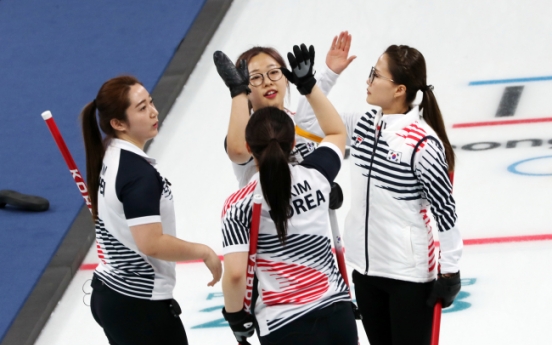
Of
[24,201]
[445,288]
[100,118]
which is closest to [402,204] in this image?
[445,288]

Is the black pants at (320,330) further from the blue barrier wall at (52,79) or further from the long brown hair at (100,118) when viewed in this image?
the blue barrier wall at (52,79)

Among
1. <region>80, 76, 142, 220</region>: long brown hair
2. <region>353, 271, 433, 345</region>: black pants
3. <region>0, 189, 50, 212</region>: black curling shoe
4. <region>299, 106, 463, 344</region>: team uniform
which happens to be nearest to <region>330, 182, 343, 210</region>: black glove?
<region>299, 106, 463, 344</region>: team uniform

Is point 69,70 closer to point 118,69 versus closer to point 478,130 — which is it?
point 118,69

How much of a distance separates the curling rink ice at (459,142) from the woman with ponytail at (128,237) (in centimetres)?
79

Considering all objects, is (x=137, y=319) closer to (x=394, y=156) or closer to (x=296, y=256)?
(x=296, y=256)

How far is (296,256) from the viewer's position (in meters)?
2.28

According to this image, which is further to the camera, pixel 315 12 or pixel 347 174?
pixel 315 12

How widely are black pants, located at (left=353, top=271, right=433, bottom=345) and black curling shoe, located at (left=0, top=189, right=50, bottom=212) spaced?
2505 mm

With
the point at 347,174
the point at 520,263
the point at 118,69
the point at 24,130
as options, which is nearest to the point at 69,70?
the point at 118,69

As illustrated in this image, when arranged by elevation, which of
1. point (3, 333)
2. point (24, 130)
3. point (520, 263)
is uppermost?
point (24, 130)

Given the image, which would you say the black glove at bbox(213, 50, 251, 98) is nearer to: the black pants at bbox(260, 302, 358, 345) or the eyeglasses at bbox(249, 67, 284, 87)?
the eyeglasses at bbox(249, 67, 284, 87)

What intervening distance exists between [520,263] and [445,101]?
6.05 ft

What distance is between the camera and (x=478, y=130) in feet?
16.5

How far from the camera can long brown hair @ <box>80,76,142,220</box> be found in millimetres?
2496
